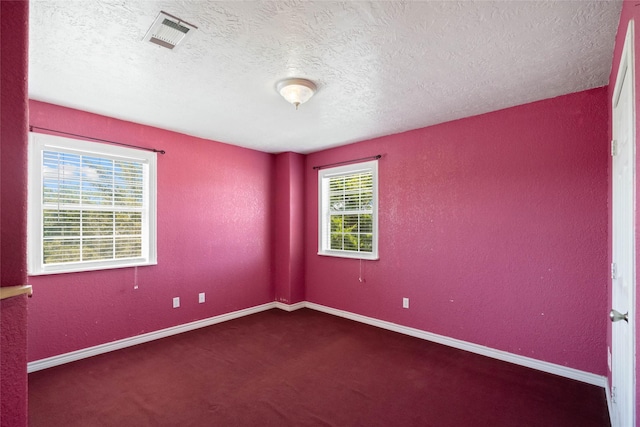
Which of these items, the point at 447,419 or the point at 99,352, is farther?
the point at 99,352

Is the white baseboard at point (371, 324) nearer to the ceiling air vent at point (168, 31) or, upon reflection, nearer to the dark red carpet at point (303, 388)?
the dark red carpet at point (303, 388)

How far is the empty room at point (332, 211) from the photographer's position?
5.50 ft

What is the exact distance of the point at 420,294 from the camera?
364cm

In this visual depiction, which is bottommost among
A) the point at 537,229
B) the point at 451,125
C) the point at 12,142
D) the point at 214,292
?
the point at 214,292

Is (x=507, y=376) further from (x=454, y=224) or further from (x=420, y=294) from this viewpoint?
(x=454, y=224)

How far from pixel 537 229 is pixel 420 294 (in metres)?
1.38

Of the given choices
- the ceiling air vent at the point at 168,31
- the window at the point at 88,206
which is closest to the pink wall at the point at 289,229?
the window at the point at 88,206

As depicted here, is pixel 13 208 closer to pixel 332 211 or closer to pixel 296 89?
pixel 296 89

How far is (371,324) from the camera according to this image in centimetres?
407

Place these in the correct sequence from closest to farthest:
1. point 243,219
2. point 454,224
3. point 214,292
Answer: point 454,224
point 214,292
point 243,219

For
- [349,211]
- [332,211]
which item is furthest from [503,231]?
[332,211]

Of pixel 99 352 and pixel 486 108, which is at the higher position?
pixel 486 108

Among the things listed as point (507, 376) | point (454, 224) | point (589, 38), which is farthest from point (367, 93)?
point (507, 376)

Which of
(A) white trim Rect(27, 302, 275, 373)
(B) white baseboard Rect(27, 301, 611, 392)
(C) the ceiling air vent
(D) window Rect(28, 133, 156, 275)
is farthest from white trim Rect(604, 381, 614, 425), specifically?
(D) window Rect(28, 133, 156, 275)
